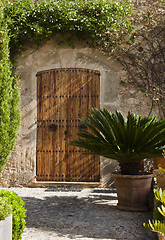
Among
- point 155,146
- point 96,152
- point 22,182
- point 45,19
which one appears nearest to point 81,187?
point 22,182

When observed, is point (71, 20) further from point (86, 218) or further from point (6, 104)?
point (86, 218)

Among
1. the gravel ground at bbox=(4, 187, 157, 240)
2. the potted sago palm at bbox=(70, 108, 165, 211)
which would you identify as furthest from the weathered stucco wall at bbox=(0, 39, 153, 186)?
the potted sago palm at bbox=(70, 108, 165, 211)

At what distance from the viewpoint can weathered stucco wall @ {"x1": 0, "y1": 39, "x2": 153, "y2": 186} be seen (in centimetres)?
586

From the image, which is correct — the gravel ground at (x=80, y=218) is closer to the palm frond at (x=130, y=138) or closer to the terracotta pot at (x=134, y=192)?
the terracotta pot at (x=134, y=192)

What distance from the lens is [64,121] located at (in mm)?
5863

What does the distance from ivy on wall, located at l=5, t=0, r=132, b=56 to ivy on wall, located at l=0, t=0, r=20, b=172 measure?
1.07 ft

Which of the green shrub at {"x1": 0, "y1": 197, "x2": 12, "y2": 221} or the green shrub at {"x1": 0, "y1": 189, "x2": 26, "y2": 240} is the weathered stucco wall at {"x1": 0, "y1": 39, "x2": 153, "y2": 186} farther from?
the green shrub at {"x1": 0, "y1": 197, "x2": 12, "y2": 221}

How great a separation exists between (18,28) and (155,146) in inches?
148

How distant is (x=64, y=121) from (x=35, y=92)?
84 cm

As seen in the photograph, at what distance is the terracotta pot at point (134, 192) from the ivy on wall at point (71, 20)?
9.95 ft

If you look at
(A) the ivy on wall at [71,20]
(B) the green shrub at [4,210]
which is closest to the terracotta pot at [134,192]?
(B) the green shrub at [4,210]

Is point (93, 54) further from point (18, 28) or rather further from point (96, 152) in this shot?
point (96, 152)

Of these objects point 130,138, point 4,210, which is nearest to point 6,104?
point 130,138

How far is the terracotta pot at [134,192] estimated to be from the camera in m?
3.89
